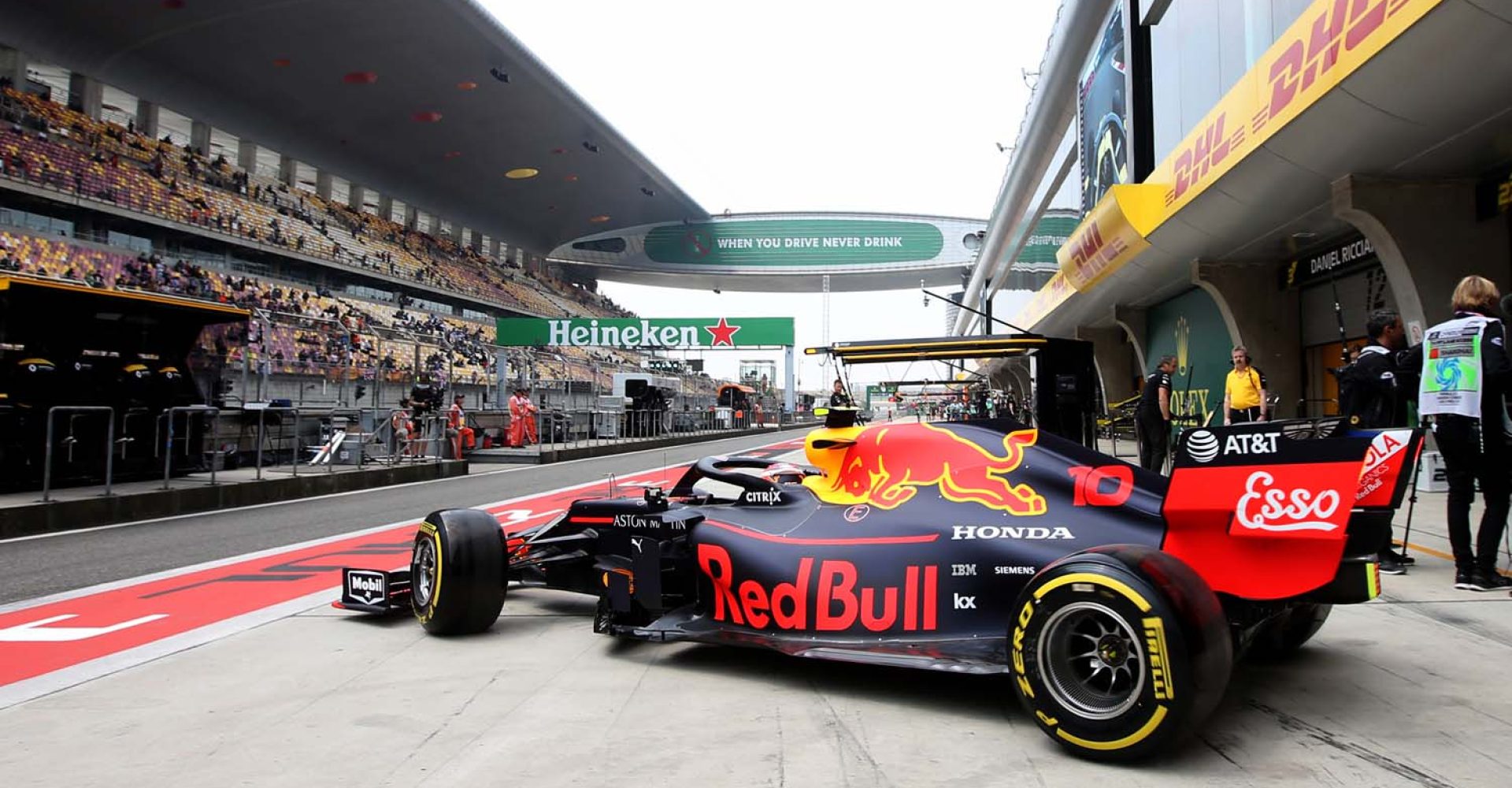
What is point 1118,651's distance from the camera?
9.00 feet

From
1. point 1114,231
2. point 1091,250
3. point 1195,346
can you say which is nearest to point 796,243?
point 1195,346

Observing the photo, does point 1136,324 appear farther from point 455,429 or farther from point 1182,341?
point 455,429

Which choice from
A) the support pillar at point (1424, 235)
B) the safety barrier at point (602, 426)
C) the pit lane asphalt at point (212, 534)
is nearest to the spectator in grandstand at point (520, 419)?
the safety barrier at point (602, 426)

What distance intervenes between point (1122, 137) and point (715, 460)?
15.6m

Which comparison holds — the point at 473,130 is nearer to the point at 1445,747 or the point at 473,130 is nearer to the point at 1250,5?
the point at 1250,5

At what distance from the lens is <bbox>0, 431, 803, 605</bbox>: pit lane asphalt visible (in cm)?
673

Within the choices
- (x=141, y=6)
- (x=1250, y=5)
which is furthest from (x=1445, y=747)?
(x=141, y=6)

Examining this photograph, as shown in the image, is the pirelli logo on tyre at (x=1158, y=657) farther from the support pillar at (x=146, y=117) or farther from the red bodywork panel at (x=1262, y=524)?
the support pillar at (x=146, y=117)

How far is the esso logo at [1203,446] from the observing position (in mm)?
3039

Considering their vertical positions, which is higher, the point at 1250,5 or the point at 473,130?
the point at 473,130

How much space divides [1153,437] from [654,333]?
37.7 metres

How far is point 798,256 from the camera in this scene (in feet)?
242

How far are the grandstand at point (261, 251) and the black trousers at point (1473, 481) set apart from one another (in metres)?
14.4

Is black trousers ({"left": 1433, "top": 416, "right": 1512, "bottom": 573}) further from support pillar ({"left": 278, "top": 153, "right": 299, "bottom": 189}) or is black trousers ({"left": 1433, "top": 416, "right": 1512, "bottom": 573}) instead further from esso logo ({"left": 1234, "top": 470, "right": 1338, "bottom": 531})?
support pillar ({"left": 278, "top": 153, "right": 299, "bottom": 189})
